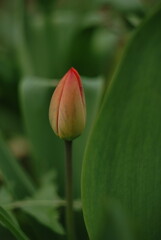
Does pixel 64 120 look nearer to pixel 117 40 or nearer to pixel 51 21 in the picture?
pixel 51 21

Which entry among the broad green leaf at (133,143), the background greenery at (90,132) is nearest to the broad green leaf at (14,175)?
the background greenery at (90,132)

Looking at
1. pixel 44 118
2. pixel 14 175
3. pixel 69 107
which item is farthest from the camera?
pixel 44 118

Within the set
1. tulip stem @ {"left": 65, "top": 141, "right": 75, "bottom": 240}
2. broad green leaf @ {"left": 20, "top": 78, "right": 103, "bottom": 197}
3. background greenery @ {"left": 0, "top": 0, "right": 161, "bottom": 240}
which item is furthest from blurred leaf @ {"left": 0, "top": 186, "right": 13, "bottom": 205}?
broad green leaf @ {"left": 20, "top": 78, "right": 103, "bottom": 197}

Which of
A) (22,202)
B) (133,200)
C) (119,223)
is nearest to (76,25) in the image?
(22,202)

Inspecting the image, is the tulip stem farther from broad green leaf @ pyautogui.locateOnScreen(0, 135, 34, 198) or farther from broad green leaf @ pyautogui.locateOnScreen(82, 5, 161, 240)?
broad green leaf @ pyautogui.locateOnScreen(0, 135, 34, 198)

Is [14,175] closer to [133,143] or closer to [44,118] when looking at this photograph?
[44,118]

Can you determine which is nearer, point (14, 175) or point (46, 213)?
point (46, 213)

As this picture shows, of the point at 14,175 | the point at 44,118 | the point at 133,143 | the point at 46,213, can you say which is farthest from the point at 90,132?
the point at 44,118

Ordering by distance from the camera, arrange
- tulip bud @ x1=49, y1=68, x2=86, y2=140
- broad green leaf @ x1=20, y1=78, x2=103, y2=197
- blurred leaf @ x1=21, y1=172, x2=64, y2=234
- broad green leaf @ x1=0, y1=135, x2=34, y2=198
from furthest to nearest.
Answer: broad green leaf @ x1=20, y1=78, x2=103, y2=197
broad green leaf @ x1=0, y1=135, x2=34, y2=198
blurred leaf @ x1=21, y1=172, x2=64, y2=234
tulip bud @ x1=49, y1=68, x2=86, y2=140
